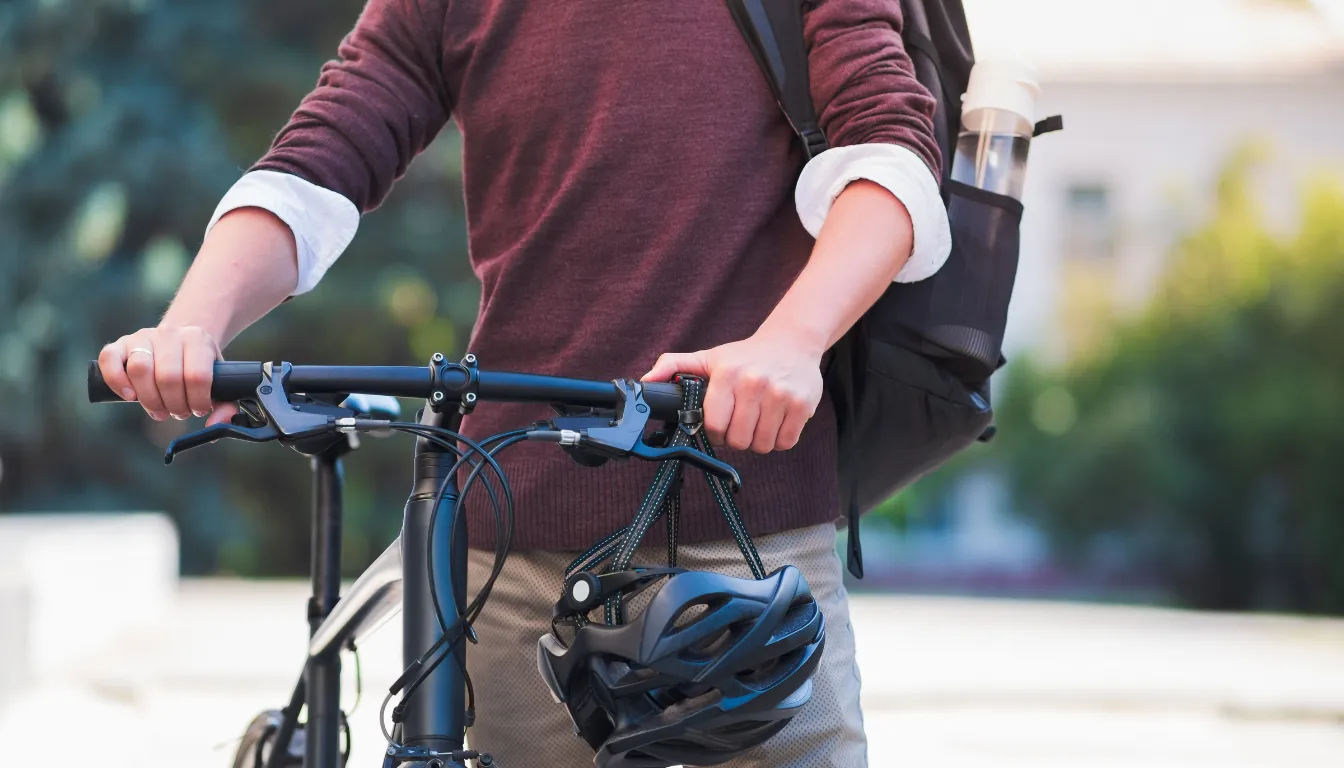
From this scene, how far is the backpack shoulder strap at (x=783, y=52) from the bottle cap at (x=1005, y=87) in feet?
0.98

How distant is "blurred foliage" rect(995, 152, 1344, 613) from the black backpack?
467 inches

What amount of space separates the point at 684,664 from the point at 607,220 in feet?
2.51

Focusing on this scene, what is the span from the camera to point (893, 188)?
5.71ft

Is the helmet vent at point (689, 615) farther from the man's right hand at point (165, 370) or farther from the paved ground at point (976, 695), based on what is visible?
the paved ground at point (976, 695)

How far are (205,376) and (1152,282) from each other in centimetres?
1389

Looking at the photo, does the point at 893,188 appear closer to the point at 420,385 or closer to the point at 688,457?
the point at 688,457

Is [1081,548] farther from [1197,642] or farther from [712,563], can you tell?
[712,563]

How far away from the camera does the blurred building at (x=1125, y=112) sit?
17438mm

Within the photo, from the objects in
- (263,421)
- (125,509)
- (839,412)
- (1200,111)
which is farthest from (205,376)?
(1200,111)

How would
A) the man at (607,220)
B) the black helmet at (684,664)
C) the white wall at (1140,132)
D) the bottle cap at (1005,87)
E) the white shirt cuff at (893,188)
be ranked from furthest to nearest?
the white wall at (1140,132) → the bottle cap at (1005,87) → the man at (607,220) → the white shirt cuff at (893,188) → the black helmet at (684,664)

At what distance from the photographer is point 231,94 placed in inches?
541

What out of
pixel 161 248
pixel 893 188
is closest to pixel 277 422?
pixel 893 188

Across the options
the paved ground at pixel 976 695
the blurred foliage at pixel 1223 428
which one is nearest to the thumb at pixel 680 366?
the paved ground at pixel 976 695

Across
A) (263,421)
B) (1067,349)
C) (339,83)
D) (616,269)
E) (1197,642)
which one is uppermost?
(1067,349)
